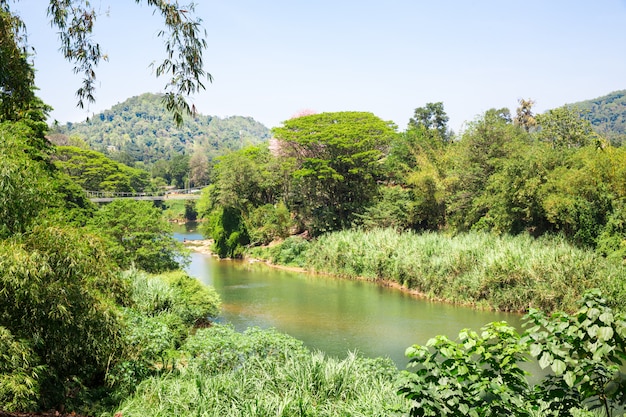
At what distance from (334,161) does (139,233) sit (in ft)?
43.9

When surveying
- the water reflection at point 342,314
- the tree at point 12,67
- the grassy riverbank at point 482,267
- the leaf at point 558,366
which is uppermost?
the tree at point 12,67

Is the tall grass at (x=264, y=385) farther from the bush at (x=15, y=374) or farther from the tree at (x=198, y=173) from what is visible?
the tree at (x=198, y=173)

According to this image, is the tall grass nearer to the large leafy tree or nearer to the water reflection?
the water reflection

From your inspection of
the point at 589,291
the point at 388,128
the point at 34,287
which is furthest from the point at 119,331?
the point at 388,128

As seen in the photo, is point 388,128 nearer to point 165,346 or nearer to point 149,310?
point 149,310

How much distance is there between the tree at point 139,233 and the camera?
1462 centimetres

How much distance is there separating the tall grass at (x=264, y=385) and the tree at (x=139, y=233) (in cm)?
764

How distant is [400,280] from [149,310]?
33.7 ft

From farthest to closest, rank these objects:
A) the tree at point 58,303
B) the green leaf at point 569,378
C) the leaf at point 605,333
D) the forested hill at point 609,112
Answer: the forested hill at point 609,112
the tree at point 58,303
the green leaf at point 569,378
the leaf at point 605,333

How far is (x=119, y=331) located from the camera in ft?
22.4

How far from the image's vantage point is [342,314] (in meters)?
14.2

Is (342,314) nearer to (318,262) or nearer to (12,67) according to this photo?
(318,262)

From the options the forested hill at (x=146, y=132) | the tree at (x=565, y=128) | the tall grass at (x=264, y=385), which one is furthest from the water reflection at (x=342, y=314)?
the forested hill at (x=146, y=132)

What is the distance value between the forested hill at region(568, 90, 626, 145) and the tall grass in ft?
355
